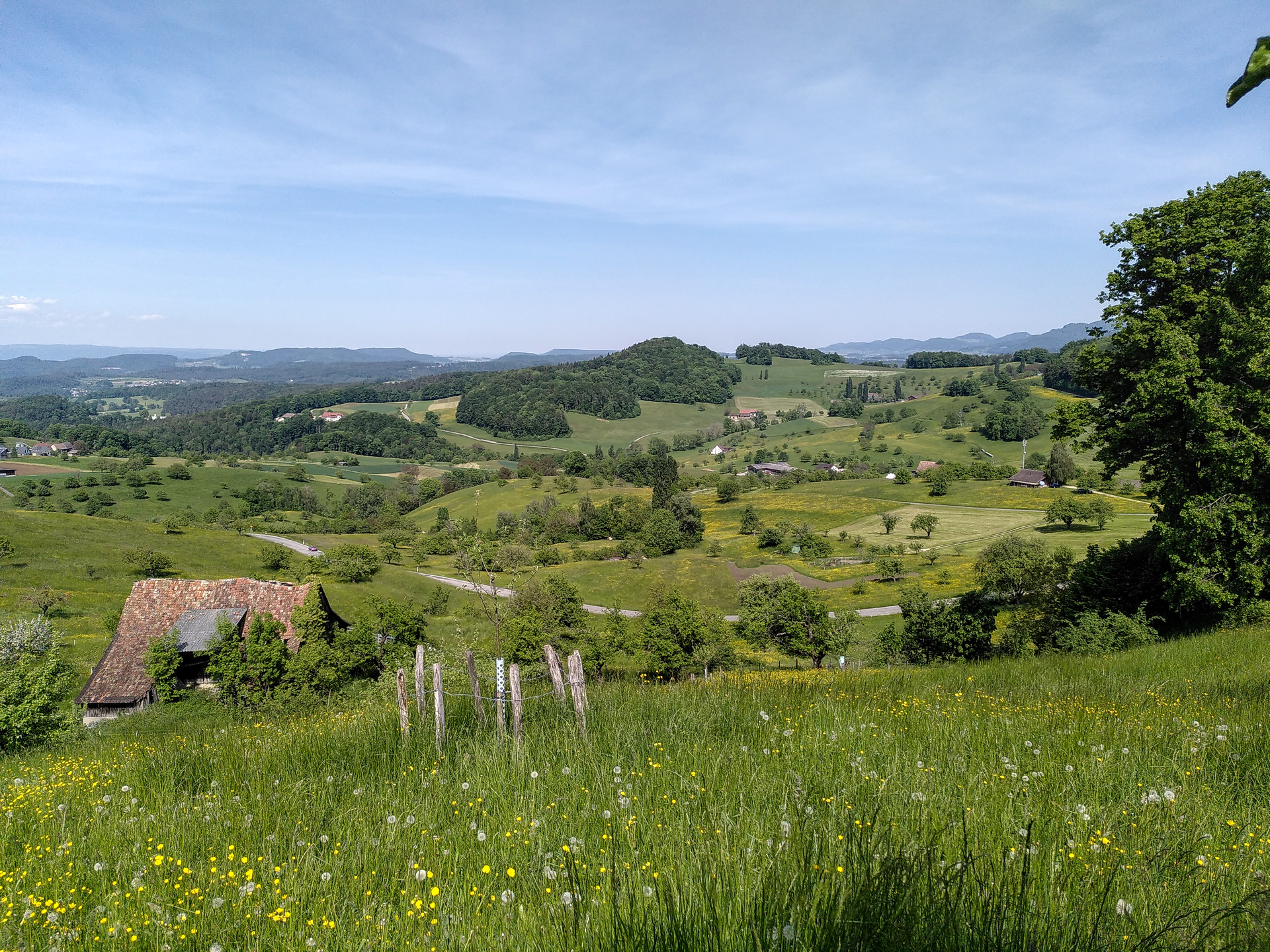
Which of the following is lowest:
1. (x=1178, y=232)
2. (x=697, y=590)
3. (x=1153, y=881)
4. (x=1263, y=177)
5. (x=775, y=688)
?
(x=697, y=590)

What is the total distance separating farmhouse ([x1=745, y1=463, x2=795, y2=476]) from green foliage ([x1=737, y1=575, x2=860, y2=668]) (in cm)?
11580

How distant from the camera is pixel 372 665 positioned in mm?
43375

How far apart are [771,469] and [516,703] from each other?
170 metres

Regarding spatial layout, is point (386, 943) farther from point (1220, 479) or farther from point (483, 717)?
point (1220, 479)

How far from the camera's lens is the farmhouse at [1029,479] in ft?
404

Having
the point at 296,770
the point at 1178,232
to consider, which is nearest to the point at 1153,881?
the point at 296,770

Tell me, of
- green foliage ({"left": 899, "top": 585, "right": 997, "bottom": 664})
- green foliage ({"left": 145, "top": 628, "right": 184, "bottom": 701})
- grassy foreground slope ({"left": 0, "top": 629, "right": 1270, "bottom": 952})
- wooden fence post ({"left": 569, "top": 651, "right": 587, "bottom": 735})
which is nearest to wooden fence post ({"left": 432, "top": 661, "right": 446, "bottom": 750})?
grassy foreground slope ({"left": 0, "top": 629, "right": 1270, "bottom": 952})

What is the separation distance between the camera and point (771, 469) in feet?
570

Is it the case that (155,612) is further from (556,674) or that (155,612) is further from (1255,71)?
(1255,71)

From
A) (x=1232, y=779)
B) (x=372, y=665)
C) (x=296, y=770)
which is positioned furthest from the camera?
(x=372, y=665)

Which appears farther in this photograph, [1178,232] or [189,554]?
[189,554]

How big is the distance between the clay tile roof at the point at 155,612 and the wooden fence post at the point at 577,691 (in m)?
41.6

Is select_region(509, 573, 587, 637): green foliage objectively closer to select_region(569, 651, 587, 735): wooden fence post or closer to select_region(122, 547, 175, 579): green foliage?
select_region(569, 651, 587, 735): wooden fence post

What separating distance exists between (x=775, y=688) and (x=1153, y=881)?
5801mm
